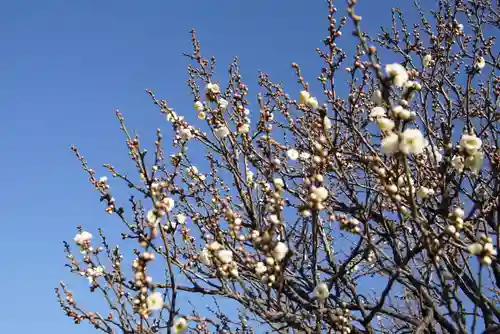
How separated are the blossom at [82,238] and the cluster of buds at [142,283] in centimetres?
95

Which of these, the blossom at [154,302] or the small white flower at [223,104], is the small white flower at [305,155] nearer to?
the small white flower at [223,104]

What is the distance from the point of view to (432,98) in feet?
18.1

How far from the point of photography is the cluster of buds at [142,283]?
8.65 feet

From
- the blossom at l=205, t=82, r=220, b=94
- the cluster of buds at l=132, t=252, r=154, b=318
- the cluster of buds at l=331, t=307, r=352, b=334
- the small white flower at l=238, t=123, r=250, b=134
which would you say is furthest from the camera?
the blossom at l=205, t=82, r=220, b=94

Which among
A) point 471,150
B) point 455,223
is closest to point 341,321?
point 455,223

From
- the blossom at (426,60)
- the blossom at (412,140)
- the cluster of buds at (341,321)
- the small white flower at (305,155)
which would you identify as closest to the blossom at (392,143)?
the blossom at (412,140)

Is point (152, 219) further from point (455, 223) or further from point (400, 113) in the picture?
point (455, 223)

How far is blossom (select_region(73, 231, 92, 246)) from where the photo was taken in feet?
11.4

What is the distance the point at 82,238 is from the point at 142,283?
1.01 m

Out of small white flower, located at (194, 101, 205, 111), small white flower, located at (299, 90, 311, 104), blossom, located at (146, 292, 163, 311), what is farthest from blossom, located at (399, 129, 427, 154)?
small white flower, located at (194, 101, 205, 111)

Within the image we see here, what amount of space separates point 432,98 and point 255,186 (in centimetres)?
254

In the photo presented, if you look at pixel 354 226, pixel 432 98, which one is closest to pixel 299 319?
pixel 354 226

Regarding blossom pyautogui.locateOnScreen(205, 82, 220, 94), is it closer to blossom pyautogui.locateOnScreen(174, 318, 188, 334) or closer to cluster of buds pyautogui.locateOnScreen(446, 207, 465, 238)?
blossom pyautogui.locateOnScreen(174, 318, 188, 334)

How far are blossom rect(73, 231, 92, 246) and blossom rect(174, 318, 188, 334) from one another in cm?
101
